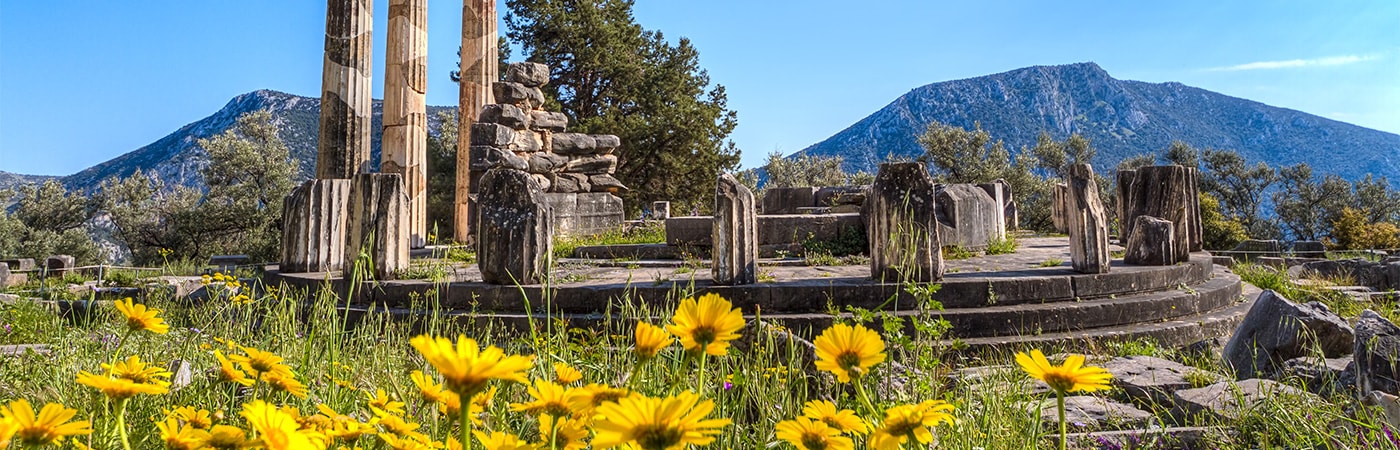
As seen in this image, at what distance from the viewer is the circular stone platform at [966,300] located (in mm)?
6668

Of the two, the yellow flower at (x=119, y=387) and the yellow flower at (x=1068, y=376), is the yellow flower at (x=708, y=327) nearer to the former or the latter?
the yellow flower at (x=1068, y=376)

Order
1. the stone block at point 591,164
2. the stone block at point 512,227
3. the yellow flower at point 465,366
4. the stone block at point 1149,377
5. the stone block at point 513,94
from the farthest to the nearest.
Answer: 1. the stone block at point 591,164
2. the stone block at point 513,94
3. the stone block at point 512,227
4. the stone block at point 1149,377
5. the yellow flower at point 465,366

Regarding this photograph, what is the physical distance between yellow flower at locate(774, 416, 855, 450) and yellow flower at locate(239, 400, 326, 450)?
63 centimetres

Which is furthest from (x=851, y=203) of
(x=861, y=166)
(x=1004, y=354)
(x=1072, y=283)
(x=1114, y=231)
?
(x=861, y=166)

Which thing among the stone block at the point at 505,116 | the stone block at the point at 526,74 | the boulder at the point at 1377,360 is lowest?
the boulder at the point at 1377,360

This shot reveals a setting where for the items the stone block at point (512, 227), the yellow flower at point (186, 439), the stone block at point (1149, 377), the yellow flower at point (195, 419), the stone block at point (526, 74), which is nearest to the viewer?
the yellow flower at point (186, 439)

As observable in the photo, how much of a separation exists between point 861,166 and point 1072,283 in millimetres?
125764

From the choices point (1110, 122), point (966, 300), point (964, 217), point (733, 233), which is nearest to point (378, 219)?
point (733, 233)

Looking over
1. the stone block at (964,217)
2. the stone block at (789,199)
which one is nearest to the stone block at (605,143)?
the stone block at (789,199)

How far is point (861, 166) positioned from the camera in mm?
130250

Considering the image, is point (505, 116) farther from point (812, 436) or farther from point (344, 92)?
point (812, 436)

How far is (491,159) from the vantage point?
13305mm

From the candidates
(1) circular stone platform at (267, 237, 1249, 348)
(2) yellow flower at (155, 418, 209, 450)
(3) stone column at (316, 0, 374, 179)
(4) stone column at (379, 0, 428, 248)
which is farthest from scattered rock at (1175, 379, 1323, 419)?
(4) stone column at (379, 0, 428, 248)

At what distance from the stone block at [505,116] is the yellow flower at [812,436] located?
1348 centimetres
